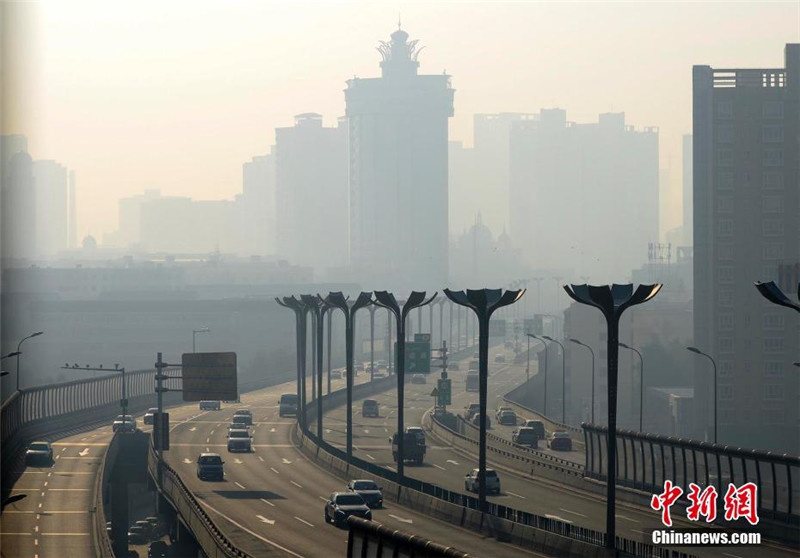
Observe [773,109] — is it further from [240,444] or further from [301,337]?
[240,444]

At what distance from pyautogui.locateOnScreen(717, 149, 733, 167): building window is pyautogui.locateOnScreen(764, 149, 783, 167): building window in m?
4.08

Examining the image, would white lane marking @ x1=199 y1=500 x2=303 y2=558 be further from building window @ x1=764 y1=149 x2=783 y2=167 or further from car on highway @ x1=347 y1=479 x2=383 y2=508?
building window @ x1=764 y1=149 x2=783 y2=167

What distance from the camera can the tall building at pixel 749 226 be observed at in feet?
556

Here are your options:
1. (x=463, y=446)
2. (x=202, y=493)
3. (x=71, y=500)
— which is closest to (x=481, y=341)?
(x=202, y=493)

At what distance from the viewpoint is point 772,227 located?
174750 mm

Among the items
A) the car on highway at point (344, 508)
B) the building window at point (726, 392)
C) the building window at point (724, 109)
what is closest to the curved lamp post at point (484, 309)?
the car on highway at point (344, 508)

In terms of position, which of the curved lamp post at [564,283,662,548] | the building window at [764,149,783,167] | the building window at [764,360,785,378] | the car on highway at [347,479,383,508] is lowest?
the building window at [764,360,785,378]

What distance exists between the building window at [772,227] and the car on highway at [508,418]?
57908 millimetres

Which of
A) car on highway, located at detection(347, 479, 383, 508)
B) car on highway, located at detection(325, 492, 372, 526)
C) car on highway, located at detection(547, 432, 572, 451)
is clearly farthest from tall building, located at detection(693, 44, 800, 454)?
car on highway, located at detection(325, 492, 372, 526)

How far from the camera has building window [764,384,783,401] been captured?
167750 mm

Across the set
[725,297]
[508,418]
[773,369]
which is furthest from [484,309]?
[725,297]

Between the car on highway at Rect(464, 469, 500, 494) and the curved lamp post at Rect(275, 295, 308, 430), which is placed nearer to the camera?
the car on highway at Rect(464, 469, 500, 494)

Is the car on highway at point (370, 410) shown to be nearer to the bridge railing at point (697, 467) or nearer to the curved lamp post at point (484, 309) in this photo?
the bridge railing at point (697, 467)

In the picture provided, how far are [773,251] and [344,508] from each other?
125163 mm
